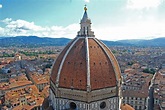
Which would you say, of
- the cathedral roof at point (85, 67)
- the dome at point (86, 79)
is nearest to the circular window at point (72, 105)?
the dome at point (86, 79)

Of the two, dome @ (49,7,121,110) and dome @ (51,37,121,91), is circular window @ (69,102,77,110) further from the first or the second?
dome @ (51,37,121,91)

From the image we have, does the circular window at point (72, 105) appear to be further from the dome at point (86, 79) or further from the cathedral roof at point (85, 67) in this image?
the cathedral roof at point (85, 67)

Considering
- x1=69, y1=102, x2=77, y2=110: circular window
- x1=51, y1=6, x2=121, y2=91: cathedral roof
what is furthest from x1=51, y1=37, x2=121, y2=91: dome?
x1=69, y1=102, x2=77, y2=110: circular window

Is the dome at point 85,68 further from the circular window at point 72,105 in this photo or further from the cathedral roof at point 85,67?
the circular window at point 72,105

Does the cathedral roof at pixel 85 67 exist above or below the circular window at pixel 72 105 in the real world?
above

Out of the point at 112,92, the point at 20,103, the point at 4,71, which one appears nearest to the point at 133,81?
the point at 20,103

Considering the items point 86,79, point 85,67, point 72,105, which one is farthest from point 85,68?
point 72,105

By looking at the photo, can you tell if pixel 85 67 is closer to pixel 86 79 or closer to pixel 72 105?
pixel 86 79

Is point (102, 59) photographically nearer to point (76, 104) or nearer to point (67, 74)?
point (67, 74)

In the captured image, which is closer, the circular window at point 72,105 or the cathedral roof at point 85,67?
the cathedral roof at point 85,67
